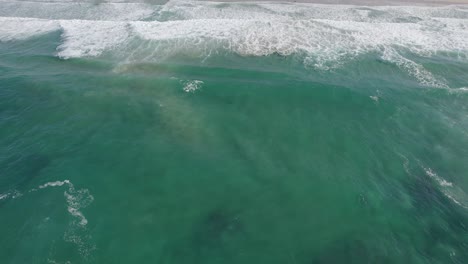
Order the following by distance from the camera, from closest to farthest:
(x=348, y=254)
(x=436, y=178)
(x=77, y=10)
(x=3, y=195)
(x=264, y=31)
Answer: (x=348, y=254) → (x=3, y=195) → (x=436, y=178) → (x=264, y=31) → (x=77, y=10)

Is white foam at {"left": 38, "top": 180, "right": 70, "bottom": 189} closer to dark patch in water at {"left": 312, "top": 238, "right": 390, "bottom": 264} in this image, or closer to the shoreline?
dark patch in water at {"left": 312, "top": 238, "right": 390, "bottom": 264}

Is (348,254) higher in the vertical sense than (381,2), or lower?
lower

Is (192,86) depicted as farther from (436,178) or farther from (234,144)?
(436,178)

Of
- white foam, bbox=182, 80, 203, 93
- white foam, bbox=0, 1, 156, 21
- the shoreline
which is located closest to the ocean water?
white foam, bbox=182, 80, 203, 93

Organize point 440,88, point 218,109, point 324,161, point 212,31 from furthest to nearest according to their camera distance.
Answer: point 212,31 → point 440,88 → point 218,109 → point 324,161

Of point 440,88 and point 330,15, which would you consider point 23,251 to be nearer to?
point 440,88

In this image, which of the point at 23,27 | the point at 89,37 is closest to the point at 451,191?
the point at 89,37

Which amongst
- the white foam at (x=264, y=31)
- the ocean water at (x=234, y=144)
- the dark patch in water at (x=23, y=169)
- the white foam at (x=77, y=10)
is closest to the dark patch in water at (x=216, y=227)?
the ocean water at (x=234, y=144)

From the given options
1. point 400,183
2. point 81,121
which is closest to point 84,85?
point 81,121

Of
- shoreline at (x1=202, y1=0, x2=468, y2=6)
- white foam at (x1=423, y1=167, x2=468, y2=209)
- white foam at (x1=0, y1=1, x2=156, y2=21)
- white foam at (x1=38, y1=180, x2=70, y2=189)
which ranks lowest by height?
white foam at (x1=38, y1=180, x2=70, y2=189)
